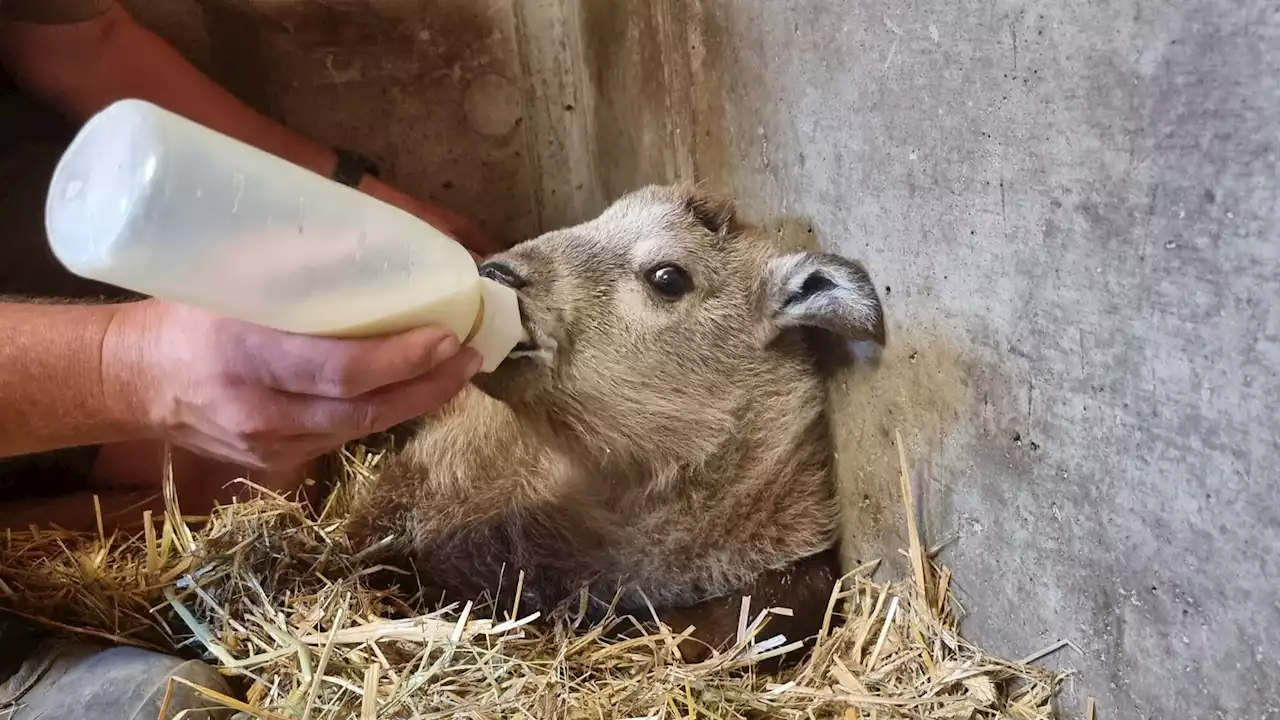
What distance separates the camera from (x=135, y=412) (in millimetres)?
1862

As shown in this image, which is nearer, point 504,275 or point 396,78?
point 504,275

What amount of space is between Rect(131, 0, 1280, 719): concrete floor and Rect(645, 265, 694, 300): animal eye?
1.30ft

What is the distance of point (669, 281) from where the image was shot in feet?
8.25

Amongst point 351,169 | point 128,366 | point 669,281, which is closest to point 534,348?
point 669,281

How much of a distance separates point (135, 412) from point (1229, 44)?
6.45ft

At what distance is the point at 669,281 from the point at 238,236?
1378mm

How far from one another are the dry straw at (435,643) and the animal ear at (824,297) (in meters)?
0.41

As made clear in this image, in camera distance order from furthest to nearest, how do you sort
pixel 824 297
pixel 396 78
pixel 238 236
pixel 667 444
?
pixel 396 78 → pixel 667 444 → pixel 824 297 → pixel 238 236

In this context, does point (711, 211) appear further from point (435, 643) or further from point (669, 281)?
point (435, 643)

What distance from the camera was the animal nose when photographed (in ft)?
7.28

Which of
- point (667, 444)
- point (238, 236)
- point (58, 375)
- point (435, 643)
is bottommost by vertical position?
point (435, 643)

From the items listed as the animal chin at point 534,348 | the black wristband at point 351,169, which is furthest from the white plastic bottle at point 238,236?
the black wristband at point 351,169

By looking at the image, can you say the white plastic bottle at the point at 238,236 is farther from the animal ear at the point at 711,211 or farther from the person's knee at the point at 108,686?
the animal ear at the point at 711,211

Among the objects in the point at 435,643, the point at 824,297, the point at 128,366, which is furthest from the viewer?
the point at 824,297
